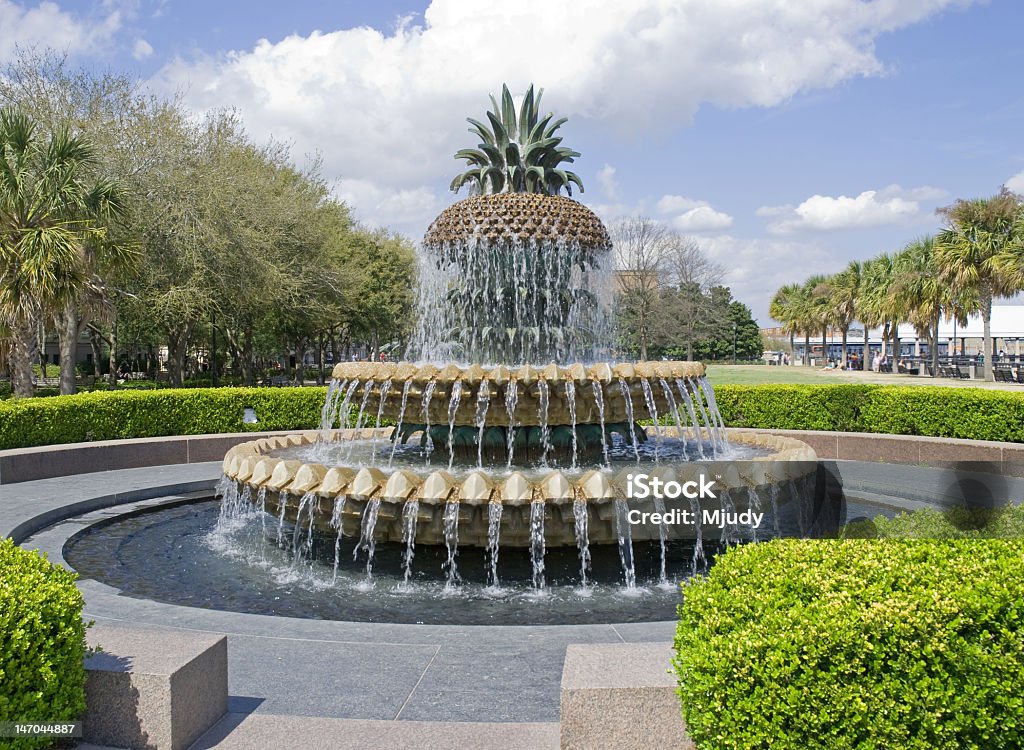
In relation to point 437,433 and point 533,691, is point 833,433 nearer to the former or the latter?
point 437,433

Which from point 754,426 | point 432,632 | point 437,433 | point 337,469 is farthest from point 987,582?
point 754,426

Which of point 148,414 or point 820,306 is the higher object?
point 820,306

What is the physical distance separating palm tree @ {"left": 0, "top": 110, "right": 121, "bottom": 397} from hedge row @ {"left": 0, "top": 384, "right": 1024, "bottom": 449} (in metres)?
2.64

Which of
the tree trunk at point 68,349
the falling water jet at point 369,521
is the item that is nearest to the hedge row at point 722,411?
the tree trunk at point 68,349

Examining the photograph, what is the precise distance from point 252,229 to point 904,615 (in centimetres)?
2798

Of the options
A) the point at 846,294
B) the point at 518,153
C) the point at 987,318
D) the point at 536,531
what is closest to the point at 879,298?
the point at 846,294

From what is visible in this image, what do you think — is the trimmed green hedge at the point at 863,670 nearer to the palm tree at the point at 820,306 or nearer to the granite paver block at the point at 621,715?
the granite paver block at the point at 621,715

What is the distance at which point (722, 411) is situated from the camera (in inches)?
639

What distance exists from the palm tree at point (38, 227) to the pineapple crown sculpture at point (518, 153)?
942cm

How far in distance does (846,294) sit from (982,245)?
2427cm

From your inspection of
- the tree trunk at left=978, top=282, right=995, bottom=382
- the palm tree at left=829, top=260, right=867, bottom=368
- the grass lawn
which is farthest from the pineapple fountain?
the palm tree at left=829, top=260, right=867, bottom=368

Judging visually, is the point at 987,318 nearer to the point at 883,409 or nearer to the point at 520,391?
the point at 883,409

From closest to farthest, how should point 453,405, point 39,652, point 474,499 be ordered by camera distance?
point 39,652 < point 474,499 < point 453,405

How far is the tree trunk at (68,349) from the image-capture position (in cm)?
1956
